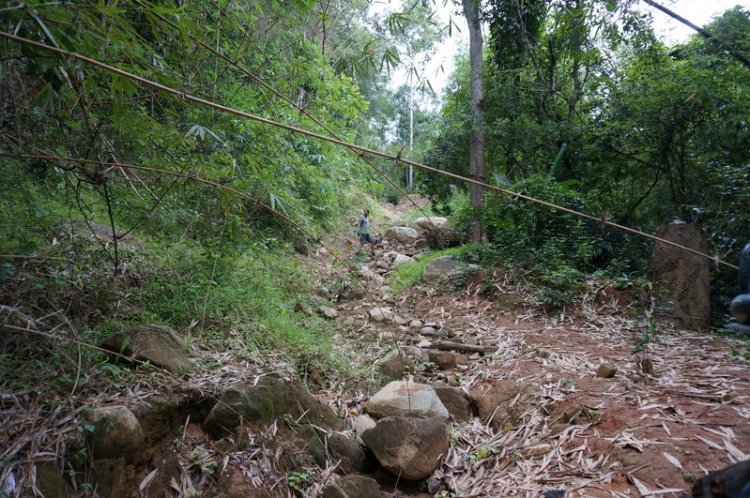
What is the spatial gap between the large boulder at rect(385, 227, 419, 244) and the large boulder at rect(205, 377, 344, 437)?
8.35m

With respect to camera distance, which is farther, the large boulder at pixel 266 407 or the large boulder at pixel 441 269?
the large boulder at pixel 441 269

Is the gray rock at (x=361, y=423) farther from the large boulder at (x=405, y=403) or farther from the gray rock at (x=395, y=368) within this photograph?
the gray rock at (x=395, y=368)

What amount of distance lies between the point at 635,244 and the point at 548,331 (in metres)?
2.54

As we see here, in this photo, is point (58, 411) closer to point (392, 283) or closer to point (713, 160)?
point (392, 283)

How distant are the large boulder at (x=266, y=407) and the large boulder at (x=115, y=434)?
1.31 feet

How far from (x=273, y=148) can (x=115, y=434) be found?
11.7 ft

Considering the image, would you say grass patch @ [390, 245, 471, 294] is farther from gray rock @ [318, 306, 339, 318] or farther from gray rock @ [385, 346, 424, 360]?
gray rock @ [385, 346, 424, 360]

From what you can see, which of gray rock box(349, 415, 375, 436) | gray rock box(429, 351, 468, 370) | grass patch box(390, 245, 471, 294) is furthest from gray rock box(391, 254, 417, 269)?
gray rock box(349, 415, 375, 436)

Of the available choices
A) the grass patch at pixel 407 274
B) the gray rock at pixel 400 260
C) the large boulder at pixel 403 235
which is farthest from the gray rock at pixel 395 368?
the large boulder at pixel 403 235

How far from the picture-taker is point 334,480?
2.04 metres

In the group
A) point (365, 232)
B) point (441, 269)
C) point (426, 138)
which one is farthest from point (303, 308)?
point (426, 138)

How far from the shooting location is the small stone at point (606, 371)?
2738 millimetres

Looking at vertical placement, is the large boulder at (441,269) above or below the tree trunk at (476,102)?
below

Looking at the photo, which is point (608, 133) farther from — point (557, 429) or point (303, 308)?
point (303, 308)
